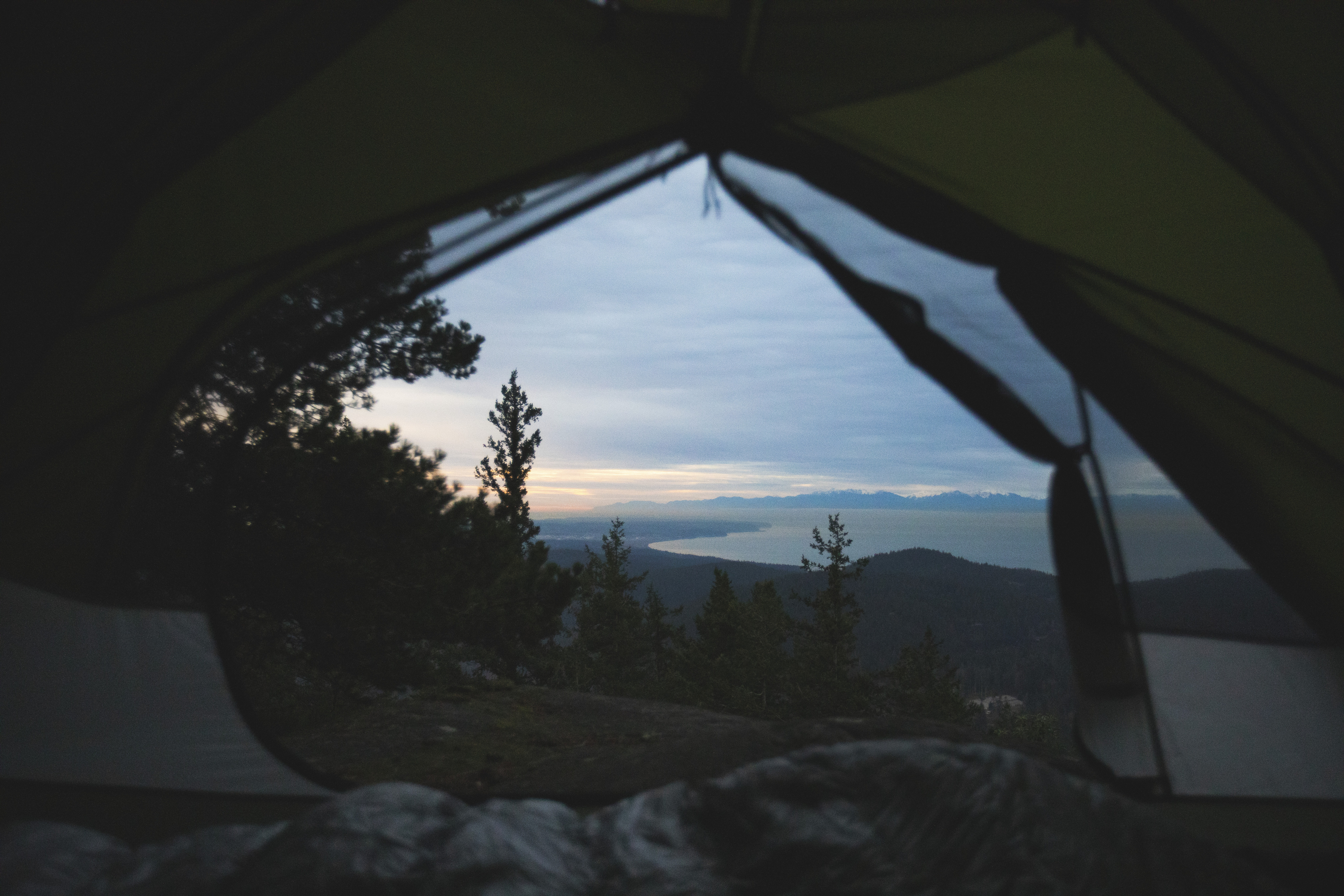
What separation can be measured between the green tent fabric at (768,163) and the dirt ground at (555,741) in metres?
1.47

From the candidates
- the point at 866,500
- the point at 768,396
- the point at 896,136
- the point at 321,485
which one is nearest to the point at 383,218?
the point at 896,136

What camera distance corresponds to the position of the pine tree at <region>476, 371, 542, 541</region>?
25047 millimetres

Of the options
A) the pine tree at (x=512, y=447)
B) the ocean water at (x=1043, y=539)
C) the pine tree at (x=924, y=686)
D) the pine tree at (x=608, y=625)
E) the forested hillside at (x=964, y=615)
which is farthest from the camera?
the forested hillside at (x=964, y=615)

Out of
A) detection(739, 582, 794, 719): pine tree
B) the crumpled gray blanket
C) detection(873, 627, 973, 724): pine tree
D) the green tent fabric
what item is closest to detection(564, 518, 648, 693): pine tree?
detection(739, 582, 794, 719): pine tree

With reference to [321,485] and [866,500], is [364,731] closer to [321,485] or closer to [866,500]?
[321,485]

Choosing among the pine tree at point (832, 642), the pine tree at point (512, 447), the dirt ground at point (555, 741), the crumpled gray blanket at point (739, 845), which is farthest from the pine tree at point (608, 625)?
the crumpled gray blanket at point (739, 845)

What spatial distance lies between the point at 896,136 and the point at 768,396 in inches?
2334

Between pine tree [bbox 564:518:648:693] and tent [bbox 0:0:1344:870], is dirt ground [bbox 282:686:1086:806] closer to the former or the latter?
tent [bbox 0:0:1344:870]

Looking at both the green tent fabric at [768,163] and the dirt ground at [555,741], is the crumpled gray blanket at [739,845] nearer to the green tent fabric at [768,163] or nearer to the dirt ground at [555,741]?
the dirt ground at [555,741]

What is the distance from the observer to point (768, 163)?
2398 mm

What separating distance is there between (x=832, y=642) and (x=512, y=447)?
14187 mm

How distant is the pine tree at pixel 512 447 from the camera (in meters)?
25.0

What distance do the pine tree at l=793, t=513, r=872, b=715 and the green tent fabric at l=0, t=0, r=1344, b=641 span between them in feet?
75.3

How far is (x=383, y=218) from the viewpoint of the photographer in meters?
2.30
